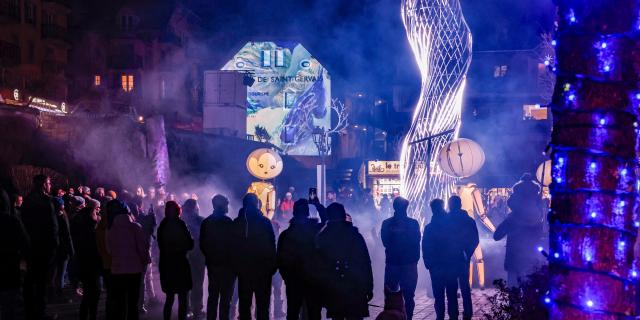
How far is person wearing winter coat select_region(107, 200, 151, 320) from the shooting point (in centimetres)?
891

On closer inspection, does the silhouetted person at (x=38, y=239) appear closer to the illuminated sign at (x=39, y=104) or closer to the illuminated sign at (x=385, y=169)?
the illuminated sign at (x=39, y=104)

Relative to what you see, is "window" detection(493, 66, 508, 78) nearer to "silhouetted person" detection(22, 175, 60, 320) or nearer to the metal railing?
the metal railing

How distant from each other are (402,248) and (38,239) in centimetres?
450

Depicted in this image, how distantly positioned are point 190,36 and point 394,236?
182ft

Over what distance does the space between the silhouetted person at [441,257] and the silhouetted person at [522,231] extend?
763 mm

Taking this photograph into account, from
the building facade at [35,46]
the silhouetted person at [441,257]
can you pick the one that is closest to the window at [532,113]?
the building facade at [35,46]

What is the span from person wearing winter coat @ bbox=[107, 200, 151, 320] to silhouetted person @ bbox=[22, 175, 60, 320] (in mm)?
1520

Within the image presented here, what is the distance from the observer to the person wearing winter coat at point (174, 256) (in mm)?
9430

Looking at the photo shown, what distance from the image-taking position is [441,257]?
33.0 ft

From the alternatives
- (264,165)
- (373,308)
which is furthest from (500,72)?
(373,308)

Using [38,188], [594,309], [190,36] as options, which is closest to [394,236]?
[38,188]

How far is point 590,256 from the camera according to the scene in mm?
3701

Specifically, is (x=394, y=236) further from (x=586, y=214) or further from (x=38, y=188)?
(x=586, y=214)

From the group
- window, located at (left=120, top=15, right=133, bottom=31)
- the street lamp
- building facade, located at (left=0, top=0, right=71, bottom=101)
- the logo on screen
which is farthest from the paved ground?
window, located at (left=120, top=15, right=133, bottom=31)
